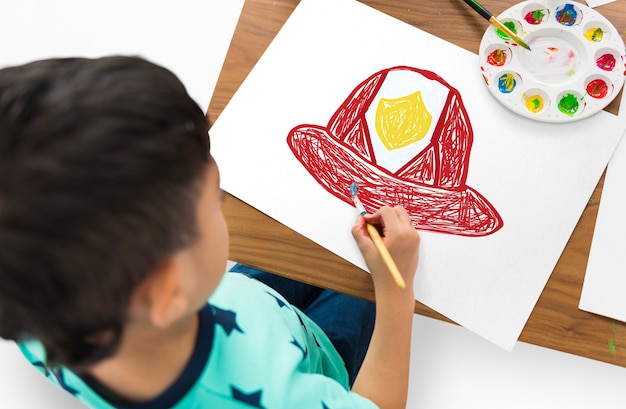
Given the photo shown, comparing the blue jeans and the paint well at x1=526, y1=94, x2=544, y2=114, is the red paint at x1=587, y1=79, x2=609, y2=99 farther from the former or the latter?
the blue jeans

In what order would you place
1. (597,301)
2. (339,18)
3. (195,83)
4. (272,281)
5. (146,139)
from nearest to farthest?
(146,139) < (597,301) < (339,18) < (272,281) < (195,83)

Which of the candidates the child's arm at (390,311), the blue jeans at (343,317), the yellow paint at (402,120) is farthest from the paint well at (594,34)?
the blue jeans at (343,317)

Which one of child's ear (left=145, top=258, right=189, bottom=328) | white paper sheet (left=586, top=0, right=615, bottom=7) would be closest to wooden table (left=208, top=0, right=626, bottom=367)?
white paper sheet (left=586, top=0, right=615, bottom=7)

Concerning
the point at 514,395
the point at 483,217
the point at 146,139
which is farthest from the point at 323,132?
the point at 514,395

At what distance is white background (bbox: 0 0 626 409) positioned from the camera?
98cm

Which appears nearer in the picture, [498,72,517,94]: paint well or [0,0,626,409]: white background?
[498,72,517,94]: paint well

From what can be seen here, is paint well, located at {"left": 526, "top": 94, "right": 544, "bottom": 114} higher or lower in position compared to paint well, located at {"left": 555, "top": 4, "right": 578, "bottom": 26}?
lower

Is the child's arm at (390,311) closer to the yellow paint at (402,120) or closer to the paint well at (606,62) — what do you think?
the yellow paint at (402,120)

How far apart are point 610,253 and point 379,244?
267 mm

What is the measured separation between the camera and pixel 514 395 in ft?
3.28

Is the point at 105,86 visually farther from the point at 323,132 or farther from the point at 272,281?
the point at 272,281

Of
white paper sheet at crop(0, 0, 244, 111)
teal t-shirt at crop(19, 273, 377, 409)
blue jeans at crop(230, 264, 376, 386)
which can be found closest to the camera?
teal t-shirt at crop(19, 273, 377, 409)

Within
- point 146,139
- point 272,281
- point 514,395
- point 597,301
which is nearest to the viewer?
point 146,139

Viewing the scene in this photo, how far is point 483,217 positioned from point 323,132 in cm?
22
